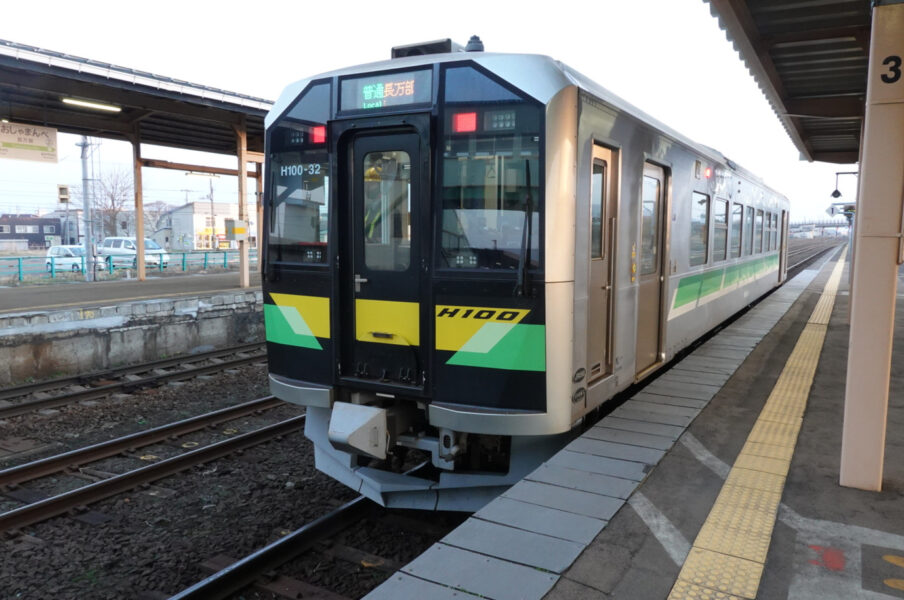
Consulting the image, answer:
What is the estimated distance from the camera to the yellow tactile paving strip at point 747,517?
2723mm

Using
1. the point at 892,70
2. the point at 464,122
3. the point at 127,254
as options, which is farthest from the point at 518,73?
the point at 127,254

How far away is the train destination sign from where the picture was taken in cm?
438

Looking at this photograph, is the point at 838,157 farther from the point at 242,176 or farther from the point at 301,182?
the point at 301,182

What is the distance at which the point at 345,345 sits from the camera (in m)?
4.81

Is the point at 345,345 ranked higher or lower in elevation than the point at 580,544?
higher

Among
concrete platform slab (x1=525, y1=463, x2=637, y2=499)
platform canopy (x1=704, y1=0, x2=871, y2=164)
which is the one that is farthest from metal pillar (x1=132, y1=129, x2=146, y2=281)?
concrete platform slab (x1=525, y1=463, x2=637, y2=499)

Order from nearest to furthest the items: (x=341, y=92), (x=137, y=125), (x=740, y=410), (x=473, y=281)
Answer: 1. (x=473, y=281)
2. (x=341, y=92)
3. (x=740, y=410)
4. (x=137, y=125)

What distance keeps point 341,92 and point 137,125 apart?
39.6 ft

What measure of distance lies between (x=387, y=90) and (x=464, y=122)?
0.69 meters

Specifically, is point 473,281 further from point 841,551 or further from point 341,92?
point 841,551

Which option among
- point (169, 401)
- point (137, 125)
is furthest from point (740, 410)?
point (137, 125)

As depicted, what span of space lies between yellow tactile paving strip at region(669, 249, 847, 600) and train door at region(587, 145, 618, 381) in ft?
3.92

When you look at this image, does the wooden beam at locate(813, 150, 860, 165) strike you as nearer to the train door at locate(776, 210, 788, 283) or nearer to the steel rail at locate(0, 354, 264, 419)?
the train door at locate(776, 210, 788, 283)

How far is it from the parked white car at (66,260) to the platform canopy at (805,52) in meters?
18.8
